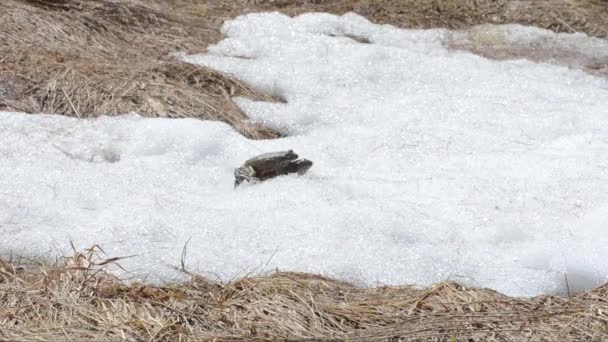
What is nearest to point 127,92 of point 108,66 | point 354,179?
point 108,66

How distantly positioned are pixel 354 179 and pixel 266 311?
1.36m

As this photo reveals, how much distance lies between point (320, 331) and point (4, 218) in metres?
1.40

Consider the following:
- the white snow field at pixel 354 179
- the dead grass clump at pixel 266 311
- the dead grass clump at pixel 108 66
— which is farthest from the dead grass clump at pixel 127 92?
the dead grass clump at pixel 266 311

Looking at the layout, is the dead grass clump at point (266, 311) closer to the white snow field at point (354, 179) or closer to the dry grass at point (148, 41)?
the white snow field at point (354, 179)

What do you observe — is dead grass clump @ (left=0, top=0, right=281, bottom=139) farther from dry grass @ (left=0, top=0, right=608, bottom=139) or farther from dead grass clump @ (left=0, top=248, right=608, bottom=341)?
dead grass clump @ (left=0, top=248, right=608, bottom=341)

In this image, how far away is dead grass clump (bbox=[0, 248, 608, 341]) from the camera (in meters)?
2.83

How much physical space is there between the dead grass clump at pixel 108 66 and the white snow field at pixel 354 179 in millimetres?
194

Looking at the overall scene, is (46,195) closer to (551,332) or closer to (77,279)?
(77,279)

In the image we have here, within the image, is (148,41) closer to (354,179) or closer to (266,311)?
(354,179)

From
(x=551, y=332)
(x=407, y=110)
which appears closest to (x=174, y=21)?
(x=407, y=110)

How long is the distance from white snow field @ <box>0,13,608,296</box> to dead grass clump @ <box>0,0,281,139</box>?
194 millimetres

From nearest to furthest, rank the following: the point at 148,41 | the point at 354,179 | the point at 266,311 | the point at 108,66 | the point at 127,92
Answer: the point at 266,311 → the point at 354,179 → the point at 127,92 → the point at 108,66 → the point at 148,41

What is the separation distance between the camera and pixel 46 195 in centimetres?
377

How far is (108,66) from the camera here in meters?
5.15
